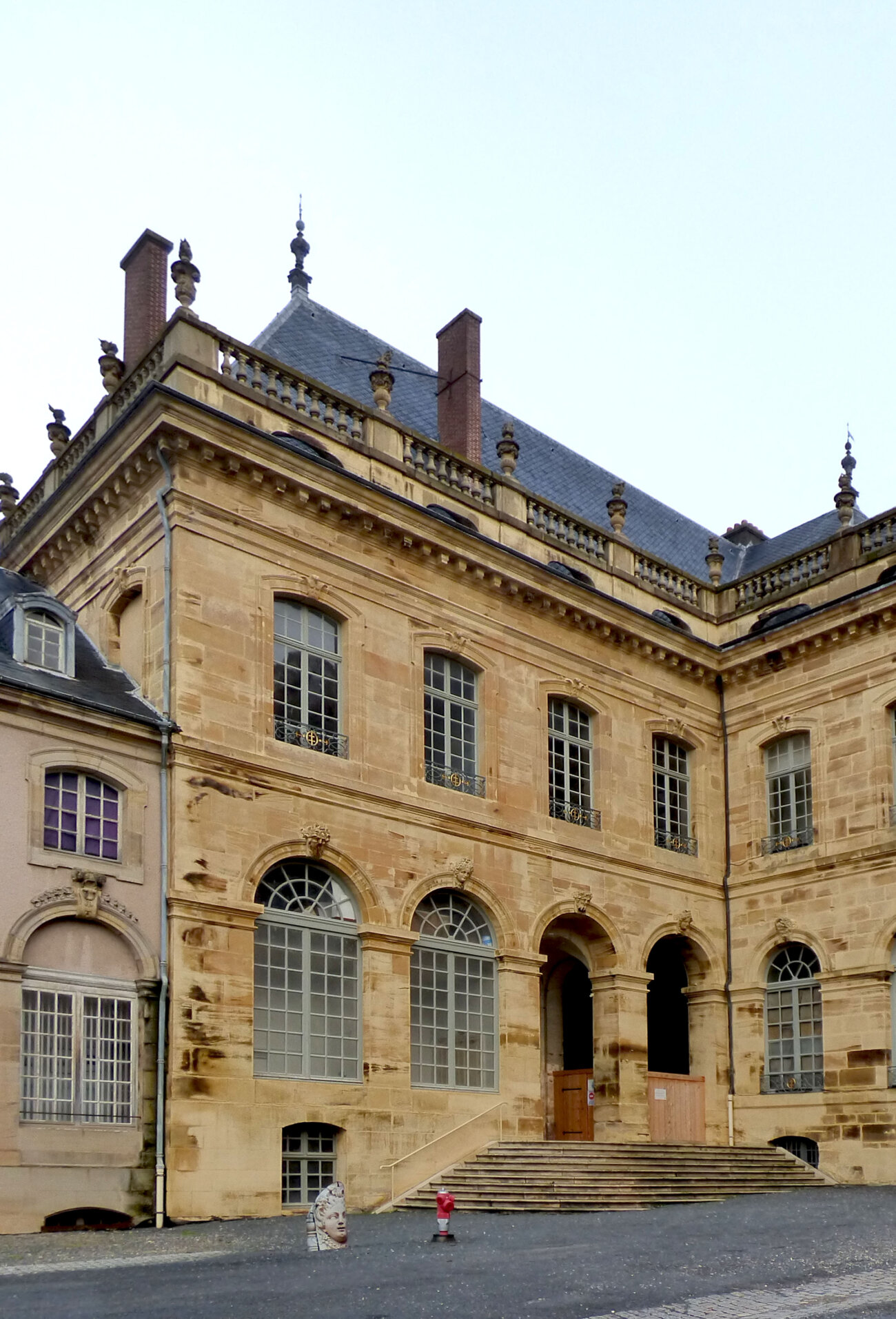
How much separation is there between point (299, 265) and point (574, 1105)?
1441 centimetres

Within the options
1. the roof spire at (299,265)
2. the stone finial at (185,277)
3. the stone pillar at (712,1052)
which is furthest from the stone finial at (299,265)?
the stone pillar at (712,1052)

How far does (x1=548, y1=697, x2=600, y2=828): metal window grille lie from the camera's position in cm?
2095

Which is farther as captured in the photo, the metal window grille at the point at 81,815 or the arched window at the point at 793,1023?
the arched window at the point at 793,1023

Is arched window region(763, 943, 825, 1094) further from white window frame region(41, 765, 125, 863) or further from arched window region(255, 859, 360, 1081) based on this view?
white window frame region(41, 765, 125, 863)

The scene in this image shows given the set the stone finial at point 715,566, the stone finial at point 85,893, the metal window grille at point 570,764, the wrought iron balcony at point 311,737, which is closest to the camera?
the stone finial at point 85,893

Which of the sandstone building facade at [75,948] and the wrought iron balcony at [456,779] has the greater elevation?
the wrought iron balcony at [456,779]

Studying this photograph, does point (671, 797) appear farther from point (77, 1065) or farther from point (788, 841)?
point (77, 1065)

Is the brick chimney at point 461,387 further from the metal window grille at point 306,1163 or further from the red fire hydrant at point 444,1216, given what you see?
the red fire hydrant at point 444,1216

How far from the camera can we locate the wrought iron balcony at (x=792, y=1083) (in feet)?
69.1

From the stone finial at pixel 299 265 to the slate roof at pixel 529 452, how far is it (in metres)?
0.60

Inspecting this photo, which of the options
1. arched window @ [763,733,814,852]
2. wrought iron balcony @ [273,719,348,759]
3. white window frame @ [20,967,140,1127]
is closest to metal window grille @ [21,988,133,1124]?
white window frame @ [20,967,140,1127]

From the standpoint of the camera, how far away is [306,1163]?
1648cm

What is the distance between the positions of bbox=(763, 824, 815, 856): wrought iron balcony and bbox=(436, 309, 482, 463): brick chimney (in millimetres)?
7363

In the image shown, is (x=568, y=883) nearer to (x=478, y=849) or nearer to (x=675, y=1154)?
(x=478, y=849)
